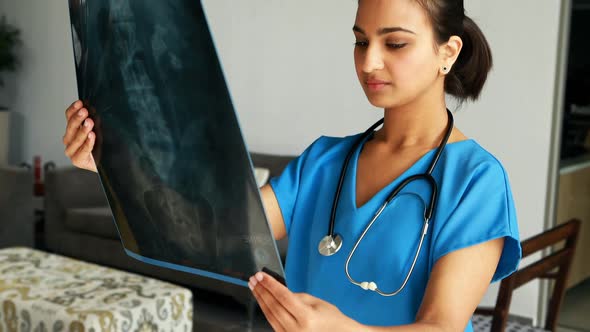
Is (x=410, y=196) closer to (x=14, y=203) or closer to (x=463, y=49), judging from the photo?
(x=463, y=49)

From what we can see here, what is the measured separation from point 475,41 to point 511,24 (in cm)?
251

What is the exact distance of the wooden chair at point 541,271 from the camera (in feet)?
5.65

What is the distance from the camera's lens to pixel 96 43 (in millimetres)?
758

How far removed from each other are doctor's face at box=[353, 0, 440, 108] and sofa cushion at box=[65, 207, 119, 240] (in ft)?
10.7

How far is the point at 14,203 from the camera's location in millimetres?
4055

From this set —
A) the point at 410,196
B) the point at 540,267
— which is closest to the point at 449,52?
the point at 410,196

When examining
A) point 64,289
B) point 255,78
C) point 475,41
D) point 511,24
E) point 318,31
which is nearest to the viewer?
point 475,41

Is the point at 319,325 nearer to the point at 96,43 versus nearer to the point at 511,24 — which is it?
the point at 96,43

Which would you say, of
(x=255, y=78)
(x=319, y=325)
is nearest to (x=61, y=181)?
(x=255, y=78)

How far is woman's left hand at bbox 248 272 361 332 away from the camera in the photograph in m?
0.61

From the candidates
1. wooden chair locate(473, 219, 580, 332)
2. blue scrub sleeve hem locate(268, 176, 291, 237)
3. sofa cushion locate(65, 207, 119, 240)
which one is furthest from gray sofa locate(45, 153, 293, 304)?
blue scrub sleeve hem locate(268, 176, 291, 237)

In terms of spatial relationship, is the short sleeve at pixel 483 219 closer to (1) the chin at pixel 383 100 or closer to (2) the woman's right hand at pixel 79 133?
(1) the chin at pixel 383 100

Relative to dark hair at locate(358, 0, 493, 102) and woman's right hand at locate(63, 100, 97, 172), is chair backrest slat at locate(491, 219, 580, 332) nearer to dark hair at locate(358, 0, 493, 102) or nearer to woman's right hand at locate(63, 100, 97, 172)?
dark hair at locate(358, 0, 493, 102)

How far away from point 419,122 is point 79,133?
0.41 m
